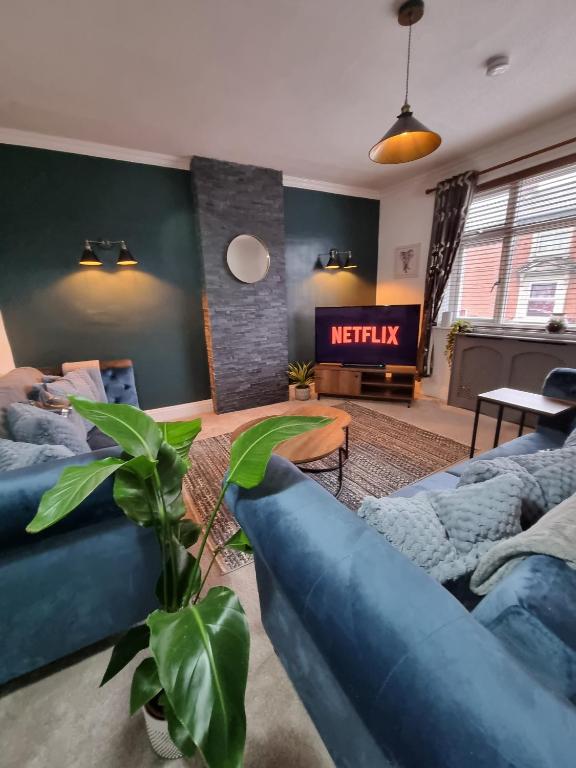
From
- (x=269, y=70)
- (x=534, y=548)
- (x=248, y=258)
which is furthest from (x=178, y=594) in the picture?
(x=248, y=258)

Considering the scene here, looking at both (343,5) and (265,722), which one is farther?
(343,5)

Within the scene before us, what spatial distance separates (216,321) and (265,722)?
3092mm

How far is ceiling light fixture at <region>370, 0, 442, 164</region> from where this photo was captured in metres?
1.55

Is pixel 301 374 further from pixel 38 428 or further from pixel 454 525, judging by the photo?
pixel 454 525

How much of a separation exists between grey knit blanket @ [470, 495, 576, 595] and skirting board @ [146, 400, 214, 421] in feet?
10.8

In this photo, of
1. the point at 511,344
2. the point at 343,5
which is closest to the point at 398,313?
the point at 511,344

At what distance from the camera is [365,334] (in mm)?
3916

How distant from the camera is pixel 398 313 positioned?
373cm

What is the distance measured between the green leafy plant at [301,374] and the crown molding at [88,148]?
2448mm

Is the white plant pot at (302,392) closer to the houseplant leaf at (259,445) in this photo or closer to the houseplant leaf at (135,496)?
the houseplant leaf at (259,445)

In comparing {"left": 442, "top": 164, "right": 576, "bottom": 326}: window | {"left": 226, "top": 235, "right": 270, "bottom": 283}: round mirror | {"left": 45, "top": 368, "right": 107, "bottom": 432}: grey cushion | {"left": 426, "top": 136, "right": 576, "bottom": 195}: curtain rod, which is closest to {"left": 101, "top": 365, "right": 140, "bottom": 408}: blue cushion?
{"left": 45, "top": 368, "right": 107, "bottom": 432}: grey cushion

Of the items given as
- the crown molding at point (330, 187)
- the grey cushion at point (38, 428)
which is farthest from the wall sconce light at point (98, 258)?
the crown molding at point (330, 187)

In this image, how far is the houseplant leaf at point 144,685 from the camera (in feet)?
2.44

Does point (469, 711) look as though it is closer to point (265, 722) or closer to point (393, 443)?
point (265, 722)
